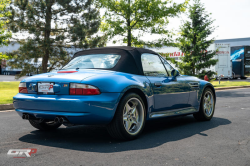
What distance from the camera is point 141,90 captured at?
4789mm

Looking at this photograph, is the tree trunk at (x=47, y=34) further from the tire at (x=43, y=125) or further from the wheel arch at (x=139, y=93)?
the wheel arch at (x=139, y=93)

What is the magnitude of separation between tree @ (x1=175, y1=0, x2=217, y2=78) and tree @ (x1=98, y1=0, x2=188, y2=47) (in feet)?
13.9

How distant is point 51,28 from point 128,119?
18.0 metres

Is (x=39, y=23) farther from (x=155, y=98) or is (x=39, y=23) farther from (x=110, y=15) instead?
(x=155, y=98)

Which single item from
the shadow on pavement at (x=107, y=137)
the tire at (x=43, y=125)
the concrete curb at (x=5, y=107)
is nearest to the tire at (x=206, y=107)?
the shadow on pavement at (x=107, y=137)

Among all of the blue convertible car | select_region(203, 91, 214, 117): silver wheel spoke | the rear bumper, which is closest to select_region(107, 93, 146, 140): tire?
the blue convertible car

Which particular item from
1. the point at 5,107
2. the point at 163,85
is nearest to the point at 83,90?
the point at 163,85

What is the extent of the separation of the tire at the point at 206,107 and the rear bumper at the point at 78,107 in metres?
2.81

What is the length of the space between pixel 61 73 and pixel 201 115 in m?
3.35

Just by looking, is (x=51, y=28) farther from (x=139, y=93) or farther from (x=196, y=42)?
(x=139, y=93)

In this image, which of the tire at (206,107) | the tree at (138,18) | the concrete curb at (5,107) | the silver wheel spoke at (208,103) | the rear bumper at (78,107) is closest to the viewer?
the rear bumper at (78,107)

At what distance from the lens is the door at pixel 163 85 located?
5191 millimetres

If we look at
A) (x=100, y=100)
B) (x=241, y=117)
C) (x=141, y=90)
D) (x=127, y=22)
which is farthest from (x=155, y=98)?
(x=127, y=22)

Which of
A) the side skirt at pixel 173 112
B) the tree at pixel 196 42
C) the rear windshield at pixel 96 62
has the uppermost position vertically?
the tree at pixel 196 42
